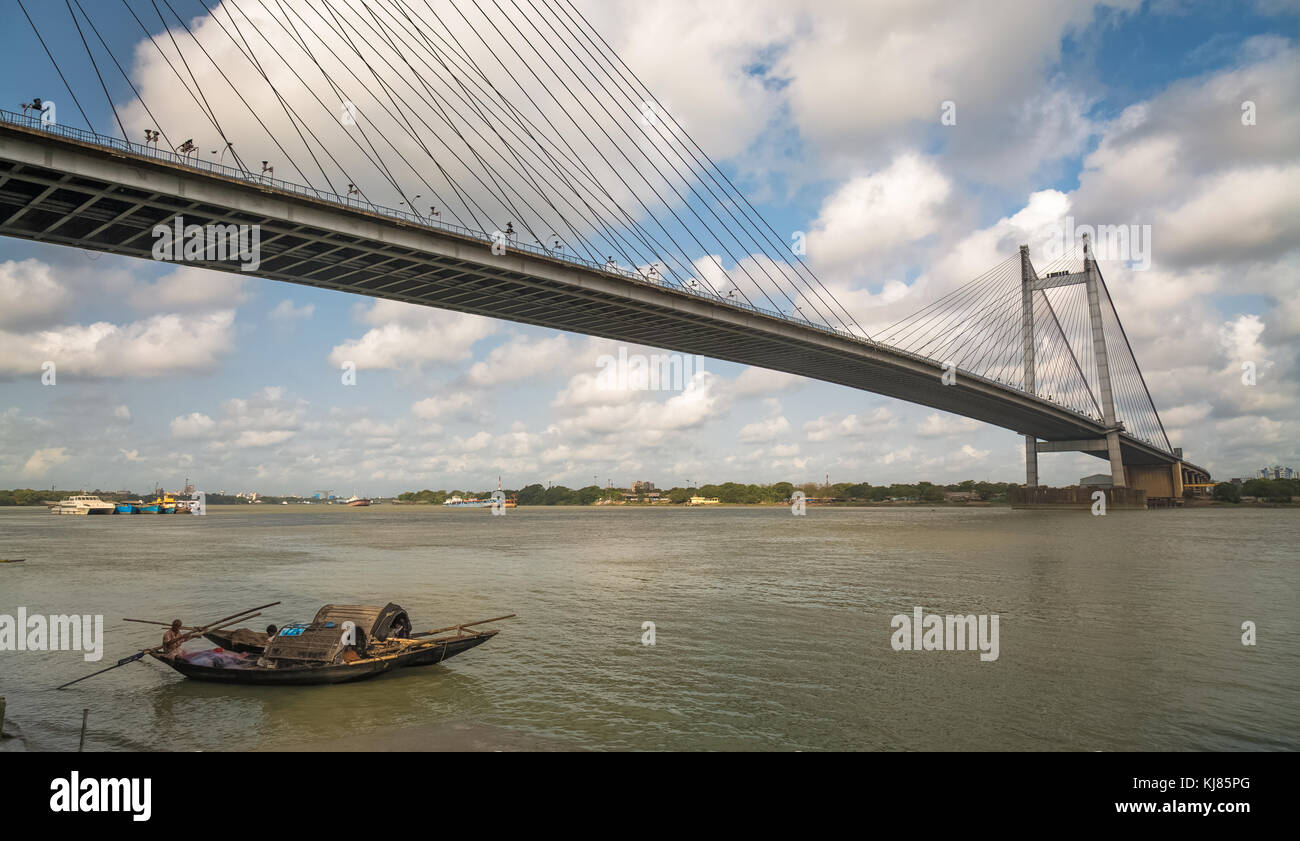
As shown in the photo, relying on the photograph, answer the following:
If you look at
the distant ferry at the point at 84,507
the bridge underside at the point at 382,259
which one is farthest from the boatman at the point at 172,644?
the distant ferry at the point at 84,507

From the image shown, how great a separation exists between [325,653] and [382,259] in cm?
2745

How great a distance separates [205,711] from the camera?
1177 centimetres

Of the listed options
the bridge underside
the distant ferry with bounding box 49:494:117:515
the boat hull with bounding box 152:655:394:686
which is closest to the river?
the boat hull with bounding box 152:655:394:686

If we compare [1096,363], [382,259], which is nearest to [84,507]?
[382,259]

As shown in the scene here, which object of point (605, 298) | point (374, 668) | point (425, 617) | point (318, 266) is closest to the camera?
point (374, 668)

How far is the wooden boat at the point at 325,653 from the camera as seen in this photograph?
1288 cm

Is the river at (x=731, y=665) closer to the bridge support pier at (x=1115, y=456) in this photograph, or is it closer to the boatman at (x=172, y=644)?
the boatman at (x=172, y=644)

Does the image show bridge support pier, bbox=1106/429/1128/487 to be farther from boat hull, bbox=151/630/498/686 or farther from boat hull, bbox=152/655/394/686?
boat hull, bbox=152/655/394/686

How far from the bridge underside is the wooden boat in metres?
19.8

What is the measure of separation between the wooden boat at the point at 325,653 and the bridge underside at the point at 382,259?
64.9ft

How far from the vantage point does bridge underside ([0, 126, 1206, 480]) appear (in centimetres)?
2517
